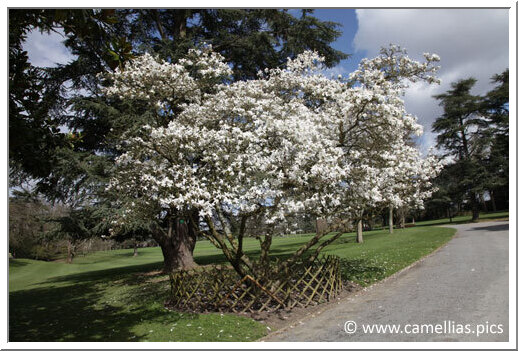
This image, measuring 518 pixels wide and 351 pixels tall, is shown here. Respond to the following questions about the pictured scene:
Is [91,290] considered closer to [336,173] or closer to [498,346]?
[336,173]

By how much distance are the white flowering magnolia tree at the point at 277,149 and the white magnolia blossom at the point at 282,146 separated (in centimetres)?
3

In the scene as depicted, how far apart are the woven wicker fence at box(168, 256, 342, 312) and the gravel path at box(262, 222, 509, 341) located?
29.8 inches

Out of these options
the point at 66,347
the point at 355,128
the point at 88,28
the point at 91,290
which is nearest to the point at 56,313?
the point at 91,290

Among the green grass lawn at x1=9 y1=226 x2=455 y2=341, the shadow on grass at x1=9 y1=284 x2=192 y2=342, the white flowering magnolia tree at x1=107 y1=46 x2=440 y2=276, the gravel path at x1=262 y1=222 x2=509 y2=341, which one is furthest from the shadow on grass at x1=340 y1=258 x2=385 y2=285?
the shadow on grass at x1=9 y1=284 x2=192 y2=342

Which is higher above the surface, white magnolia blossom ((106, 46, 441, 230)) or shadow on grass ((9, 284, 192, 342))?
white magnolia blossom ((106, 46, 441, 230))

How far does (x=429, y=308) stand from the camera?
24.3 ft

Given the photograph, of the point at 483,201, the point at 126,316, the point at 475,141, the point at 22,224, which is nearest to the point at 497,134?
the point at 475,141

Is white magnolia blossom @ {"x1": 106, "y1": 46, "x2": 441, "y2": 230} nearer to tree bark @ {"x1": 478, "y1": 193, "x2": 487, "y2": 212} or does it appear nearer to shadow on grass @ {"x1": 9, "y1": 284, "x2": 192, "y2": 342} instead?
shadow on grass @ {"x1": 9, "y1": 284, "x2": 192, "y2": 342}

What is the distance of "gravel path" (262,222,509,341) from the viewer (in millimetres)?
6070

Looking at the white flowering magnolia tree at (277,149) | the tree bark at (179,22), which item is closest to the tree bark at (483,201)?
the white flowering magnolia tree at (277,149)

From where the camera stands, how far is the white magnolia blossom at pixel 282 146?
25.2ft

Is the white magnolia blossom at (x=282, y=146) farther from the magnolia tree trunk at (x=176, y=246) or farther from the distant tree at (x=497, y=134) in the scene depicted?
the distant tree at (x=497, y=134)

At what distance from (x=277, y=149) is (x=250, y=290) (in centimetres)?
411

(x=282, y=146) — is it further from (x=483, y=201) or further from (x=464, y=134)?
(x=483, y=201)
